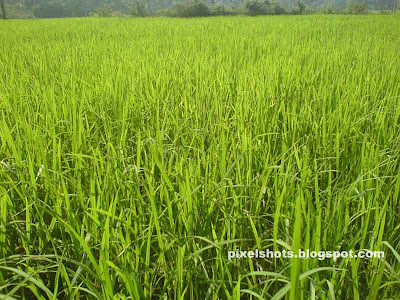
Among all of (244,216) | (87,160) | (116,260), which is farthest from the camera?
(87,160)

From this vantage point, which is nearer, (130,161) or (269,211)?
(269,211)

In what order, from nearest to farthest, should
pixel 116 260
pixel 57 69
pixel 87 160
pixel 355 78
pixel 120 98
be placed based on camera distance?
pixel 116 260 → pixel 87 160 → pixel 120 98 → pixel 355 78 → pixel 57 69

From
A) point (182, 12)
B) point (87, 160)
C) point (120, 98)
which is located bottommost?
point (87, 160)

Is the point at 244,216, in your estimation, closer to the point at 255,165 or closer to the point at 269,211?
the point at 269,211

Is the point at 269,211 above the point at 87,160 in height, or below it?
below

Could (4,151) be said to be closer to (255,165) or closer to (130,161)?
(130,161)

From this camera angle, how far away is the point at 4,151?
1.10 meters

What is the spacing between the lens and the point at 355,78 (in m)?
2.05

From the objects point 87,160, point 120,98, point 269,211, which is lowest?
point 269,211

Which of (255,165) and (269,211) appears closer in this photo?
(269,211)

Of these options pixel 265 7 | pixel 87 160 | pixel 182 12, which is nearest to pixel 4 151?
pixel 87 160

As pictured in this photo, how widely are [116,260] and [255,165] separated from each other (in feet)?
1.85

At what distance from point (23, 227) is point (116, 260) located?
1.05ft

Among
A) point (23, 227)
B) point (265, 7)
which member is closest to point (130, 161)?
point (23, 227)
